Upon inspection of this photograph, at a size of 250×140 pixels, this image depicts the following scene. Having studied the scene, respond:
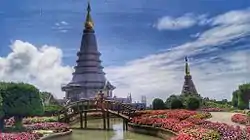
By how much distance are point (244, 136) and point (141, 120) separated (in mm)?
9203

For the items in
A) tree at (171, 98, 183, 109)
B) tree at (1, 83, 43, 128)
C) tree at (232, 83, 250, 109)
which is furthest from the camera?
tree at (171, 98, 183, 109)

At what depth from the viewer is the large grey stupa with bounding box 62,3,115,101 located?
3244 cm

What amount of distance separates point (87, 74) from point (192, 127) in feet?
74.9

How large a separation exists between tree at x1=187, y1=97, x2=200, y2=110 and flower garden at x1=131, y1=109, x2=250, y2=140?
4.35 meters

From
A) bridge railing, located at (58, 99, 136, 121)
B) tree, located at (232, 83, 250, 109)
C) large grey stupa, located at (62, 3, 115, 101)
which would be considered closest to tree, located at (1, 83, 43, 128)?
bridge railing, located at (58, 99, 136, 121)

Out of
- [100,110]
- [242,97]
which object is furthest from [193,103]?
[100,110]

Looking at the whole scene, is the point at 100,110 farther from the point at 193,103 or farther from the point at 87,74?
the point at 87,74

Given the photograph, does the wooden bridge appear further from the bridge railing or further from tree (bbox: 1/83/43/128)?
tree (bbox: 1/83/43/128)

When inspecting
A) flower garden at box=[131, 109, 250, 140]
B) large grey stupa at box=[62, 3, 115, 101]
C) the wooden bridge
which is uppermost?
large grey stupa at box=[62, 3, 115, 101]

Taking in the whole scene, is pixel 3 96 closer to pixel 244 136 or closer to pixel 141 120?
pixel 141 120

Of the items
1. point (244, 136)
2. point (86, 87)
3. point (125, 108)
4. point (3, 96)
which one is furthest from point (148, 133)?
point (86, 87)

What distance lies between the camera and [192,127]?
10.7 metres

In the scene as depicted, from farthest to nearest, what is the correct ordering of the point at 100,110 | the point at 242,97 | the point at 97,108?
the point at 242,97 → the point at 97,108 → the point at 100,110

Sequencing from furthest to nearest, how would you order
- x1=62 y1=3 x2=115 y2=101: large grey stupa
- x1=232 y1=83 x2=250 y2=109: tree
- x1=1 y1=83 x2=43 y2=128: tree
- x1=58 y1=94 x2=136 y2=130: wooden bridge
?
x1=62 y1=3 x2=115 y2=101: large grey stupa < x1=232 y1=83 x2=250 y2=109: tree < x1=58 y1=94 x2=136 y2=130: wooden bridge < x1=1 y1=83 x2=43 y2=128: tree
